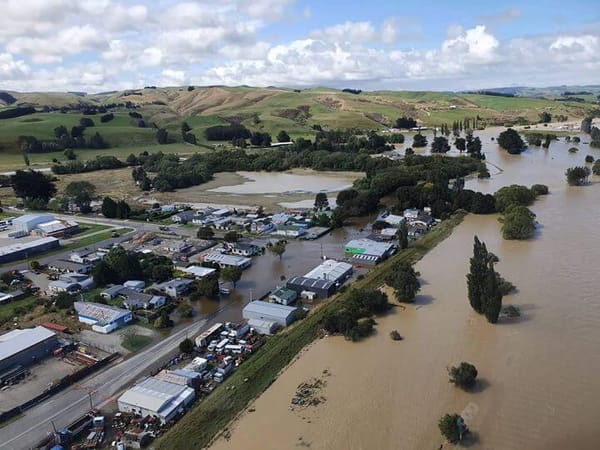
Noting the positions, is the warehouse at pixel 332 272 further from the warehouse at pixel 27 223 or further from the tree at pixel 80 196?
the tree at pixel 80 196

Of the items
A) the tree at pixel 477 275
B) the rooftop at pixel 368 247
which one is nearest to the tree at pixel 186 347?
the tree at pixel 477 275

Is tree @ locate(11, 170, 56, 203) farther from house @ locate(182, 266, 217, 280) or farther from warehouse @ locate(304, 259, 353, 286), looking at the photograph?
warehouse @ locate(304, 259, 353, 286)

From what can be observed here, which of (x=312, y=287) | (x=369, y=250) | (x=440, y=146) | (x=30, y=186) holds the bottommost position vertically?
(x=312, y=287)

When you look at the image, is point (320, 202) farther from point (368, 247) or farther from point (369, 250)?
point (369, 250)


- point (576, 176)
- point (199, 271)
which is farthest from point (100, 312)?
point (576, 176)

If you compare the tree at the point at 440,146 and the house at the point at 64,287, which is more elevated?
the tree at the point at 440,146

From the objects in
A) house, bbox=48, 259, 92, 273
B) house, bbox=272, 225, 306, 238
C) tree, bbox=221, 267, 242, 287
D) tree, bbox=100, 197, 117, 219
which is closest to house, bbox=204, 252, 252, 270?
tree, bbox=221, 267, 242, 287

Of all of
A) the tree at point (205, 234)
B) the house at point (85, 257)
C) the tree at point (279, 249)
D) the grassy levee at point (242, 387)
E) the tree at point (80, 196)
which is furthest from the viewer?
the tree at point (80, 196)

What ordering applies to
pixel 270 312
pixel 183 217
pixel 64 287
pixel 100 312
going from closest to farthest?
pixel 270 312
pixel 100 312
pixel 64 287
pixel 183 217
